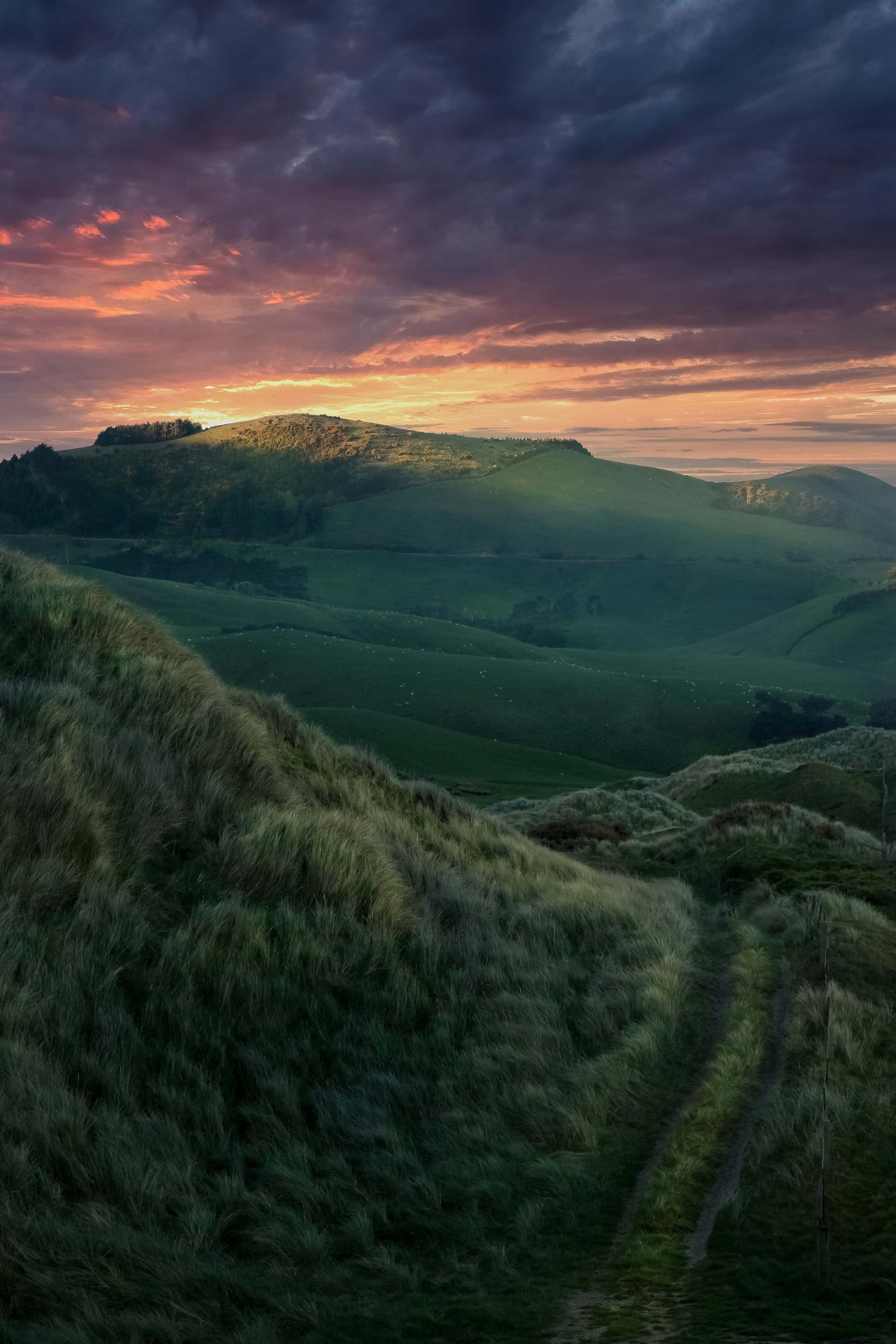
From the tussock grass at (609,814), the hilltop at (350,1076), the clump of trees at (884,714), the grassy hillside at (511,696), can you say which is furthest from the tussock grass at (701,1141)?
the clump of trees at (884,714)

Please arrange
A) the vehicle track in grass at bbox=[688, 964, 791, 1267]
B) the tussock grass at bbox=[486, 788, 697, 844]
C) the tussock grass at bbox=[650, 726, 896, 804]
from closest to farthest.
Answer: the vehicle track in grass at bbox=[688, 964, 791, 1267] < the tussock grass at bbox=[486, 788, 697, 844] < the tussock grass at bbox=[650, 726, 896, 804]

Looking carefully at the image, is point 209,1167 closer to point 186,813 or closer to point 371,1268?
point 371,1268

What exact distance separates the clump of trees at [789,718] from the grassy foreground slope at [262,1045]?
117 metres

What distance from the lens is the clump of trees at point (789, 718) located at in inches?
4845

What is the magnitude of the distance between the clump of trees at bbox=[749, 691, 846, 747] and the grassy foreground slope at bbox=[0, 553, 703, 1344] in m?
117

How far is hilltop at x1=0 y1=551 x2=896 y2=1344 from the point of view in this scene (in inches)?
194

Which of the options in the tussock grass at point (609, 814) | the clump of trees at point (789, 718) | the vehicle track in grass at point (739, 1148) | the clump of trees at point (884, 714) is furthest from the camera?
the clump of trees at point (884, 714)

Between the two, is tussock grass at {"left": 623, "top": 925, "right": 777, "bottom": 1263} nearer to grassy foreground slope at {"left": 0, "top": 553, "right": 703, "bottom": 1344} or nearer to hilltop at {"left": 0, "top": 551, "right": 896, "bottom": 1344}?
hilltop at {"left": 0, "top": 551, "right": 896, "bottom": 1344}

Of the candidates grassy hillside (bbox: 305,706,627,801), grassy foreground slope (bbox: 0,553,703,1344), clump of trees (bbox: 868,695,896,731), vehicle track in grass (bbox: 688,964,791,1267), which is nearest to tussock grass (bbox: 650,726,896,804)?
grassy hillside (bbox: 305,706,627,801)

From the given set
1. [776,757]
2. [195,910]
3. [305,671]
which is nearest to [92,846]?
[195,910]

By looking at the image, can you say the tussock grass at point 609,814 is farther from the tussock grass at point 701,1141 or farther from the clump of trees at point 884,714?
the clump of trees at point 884,714

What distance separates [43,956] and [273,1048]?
178cm

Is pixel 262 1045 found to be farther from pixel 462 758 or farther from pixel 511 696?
pixel 511 696

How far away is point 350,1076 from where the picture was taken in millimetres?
6883
